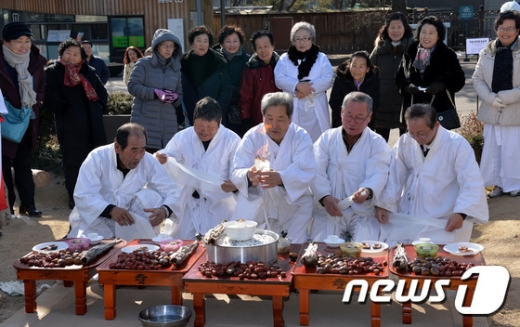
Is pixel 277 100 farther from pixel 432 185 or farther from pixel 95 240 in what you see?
pixel 95 240

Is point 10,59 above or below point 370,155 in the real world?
above

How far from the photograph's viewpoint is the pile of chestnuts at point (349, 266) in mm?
4461

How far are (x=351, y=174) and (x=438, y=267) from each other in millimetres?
1770

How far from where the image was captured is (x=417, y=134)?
582 centimetres

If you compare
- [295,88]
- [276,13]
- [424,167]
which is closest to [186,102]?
[295,88]

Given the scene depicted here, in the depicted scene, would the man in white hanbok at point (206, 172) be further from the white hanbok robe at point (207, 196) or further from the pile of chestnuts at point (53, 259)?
the pile of chestnuts at point (53, 259)

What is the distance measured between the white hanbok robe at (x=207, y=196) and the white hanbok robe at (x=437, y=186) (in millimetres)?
1409

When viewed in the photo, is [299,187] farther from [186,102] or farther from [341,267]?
[186,102]

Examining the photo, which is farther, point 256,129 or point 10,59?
point 10,59

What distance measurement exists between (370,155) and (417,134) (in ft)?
1.46

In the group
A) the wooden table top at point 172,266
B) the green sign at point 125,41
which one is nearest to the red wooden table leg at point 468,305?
the wooden table top at point 172,266

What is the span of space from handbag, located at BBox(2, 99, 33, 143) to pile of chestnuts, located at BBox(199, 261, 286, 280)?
3534 mm

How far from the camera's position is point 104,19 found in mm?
25266

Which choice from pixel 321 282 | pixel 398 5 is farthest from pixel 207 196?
pixel 398 5
